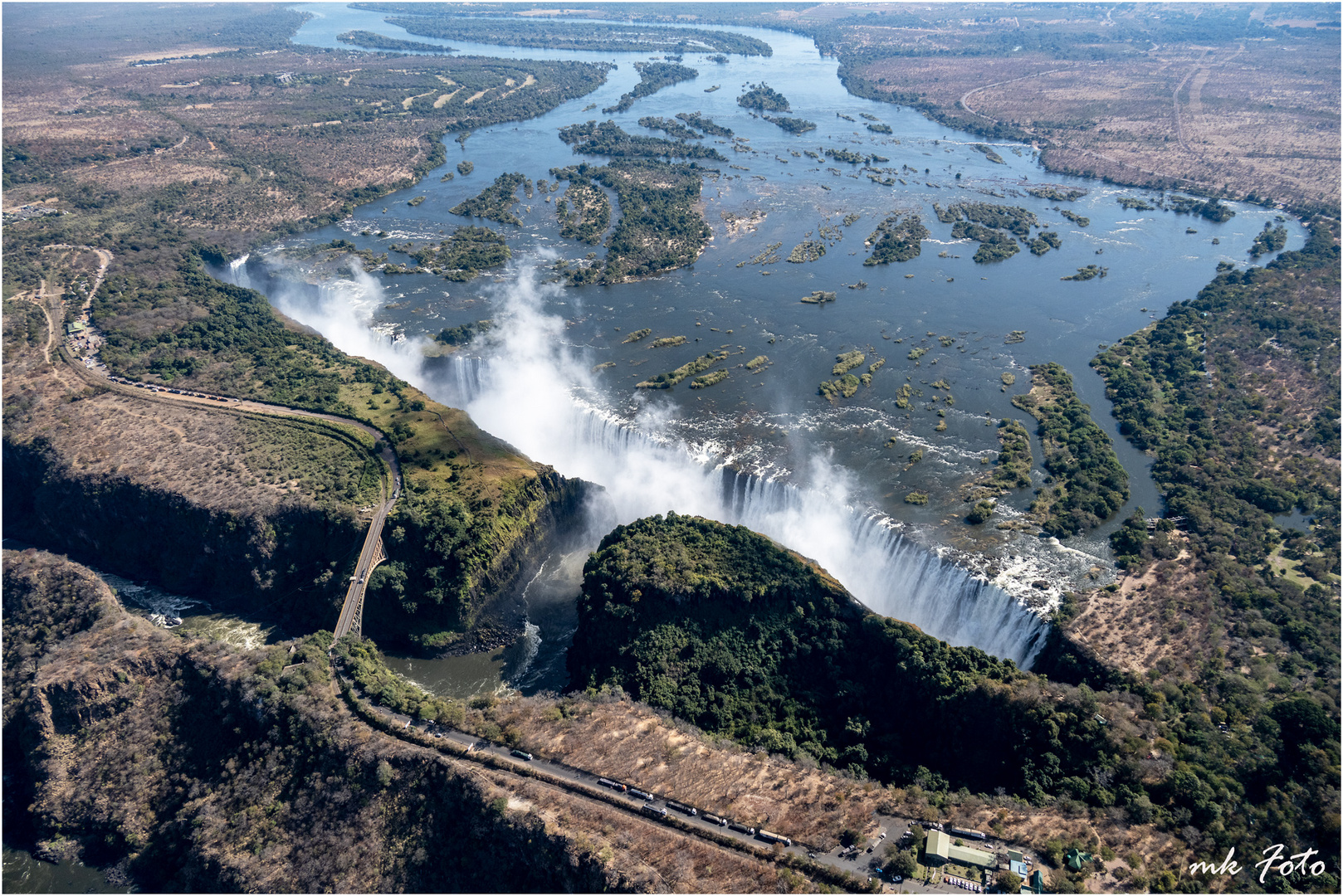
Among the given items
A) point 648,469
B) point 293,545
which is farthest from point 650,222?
point 293,545

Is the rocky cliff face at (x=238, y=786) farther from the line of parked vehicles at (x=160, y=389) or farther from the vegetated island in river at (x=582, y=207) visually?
the vegetated island in river at (x=582, y=207)

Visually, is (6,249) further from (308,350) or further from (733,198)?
(733,198)

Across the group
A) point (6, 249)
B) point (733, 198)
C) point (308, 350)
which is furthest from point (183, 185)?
point (733, 198)

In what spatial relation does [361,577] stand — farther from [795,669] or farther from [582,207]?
[582,207]

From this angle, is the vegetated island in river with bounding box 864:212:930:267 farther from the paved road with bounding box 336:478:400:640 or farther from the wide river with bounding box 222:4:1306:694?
the paved road with bounding box 336:478:400:640

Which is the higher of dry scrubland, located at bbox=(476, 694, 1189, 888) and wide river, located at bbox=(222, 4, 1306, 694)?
wide river, located at bbox=(222, 4, 1306, 694)

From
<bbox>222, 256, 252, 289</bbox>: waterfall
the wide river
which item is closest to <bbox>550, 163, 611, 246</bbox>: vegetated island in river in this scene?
the wide river
